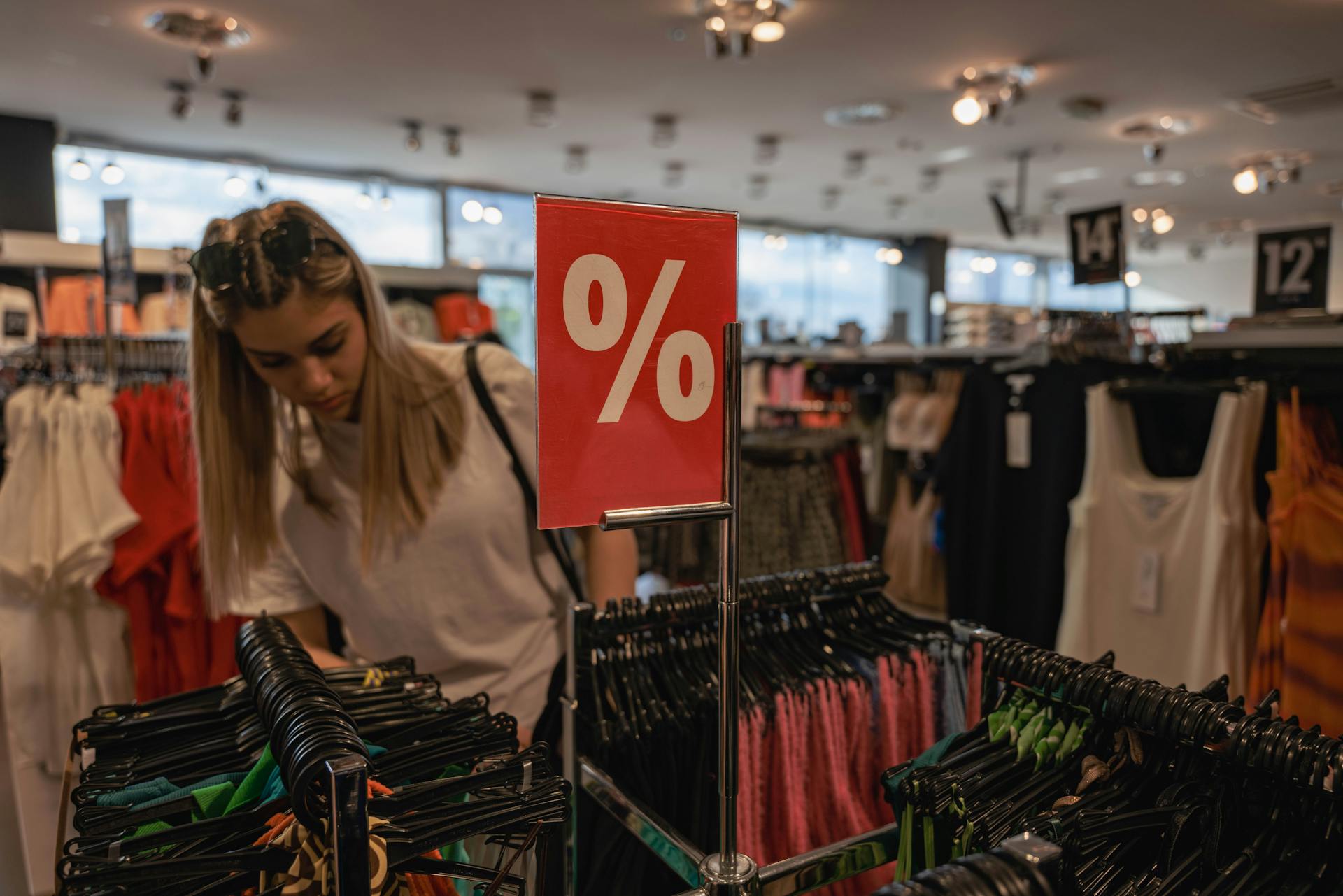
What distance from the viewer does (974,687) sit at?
1190 millimetres

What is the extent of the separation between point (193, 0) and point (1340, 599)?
214 inches

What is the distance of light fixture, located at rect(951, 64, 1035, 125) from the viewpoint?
5.39 meters

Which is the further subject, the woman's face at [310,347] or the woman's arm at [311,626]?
the woman's arm at [311,626]

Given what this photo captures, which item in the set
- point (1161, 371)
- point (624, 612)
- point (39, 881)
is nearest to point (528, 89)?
point (1161, 371)

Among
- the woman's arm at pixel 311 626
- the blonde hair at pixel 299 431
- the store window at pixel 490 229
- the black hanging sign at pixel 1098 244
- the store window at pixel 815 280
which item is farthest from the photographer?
the store window at pixel 815 280

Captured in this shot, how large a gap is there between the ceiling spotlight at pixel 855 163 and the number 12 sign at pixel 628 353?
758 centimetres

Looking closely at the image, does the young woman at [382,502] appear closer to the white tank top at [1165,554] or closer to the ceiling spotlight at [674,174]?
the white tank top at [1165,554]

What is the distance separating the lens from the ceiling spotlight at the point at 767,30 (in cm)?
435

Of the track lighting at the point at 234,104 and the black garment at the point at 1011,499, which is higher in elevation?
the track lighting at the point at 234,104

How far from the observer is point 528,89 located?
19.6ft

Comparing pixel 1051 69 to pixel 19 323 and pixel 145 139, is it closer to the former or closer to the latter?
pixel 19 323

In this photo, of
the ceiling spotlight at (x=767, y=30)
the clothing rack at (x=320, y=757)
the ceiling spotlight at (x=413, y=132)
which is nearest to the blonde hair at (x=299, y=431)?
the clothing rack at (x=320, y=757)

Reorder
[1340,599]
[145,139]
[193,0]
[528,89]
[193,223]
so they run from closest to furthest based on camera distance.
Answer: [1340,599]
[193,0]
[528,89]
[145,139]
[193,223]

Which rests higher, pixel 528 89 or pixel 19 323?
pixel 528 89
